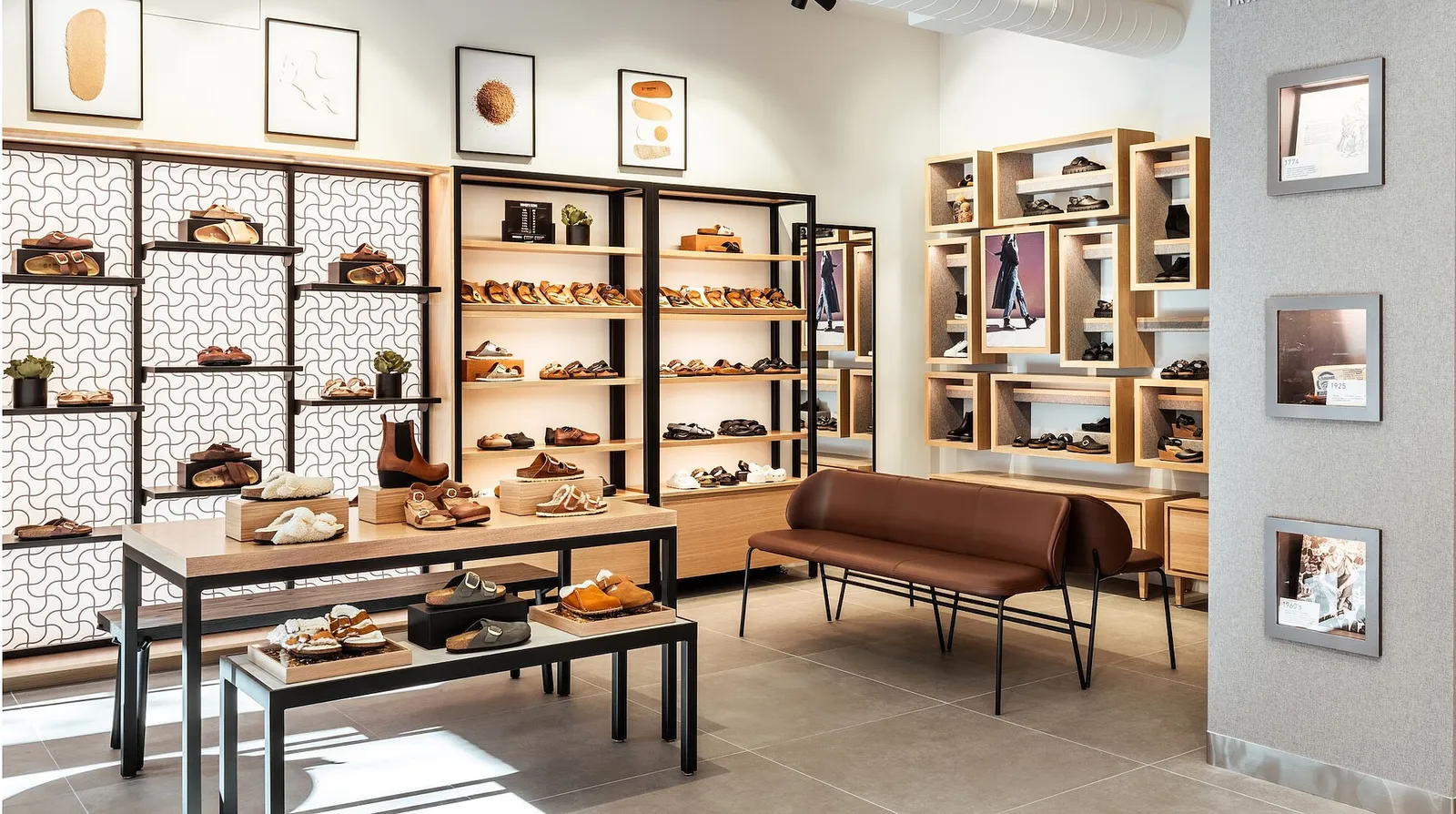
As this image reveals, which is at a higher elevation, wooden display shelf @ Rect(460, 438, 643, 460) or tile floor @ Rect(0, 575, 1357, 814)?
wooden display shelf @ Rect(460, 438, 643, 460)

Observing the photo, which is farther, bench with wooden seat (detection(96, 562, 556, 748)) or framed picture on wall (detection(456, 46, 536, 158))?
framed picture on wall (detection(456, 46, 536, 158))

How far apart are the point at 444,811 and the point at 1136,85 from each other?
655 cm

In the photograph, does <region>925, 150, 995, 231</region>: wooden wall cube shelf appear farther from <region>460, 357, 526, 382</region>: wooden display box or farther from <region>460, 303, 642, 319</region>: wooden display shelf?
<region>460, 357, 526, 382</region>: wooden display box

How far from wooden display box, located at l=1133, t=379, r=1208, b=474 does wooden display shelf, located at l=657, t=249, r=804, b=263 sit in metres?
2.48

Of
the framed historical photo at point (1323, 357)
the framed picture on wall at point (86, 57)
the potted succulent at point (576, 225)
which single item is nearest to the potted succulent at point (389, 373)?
the potted succulent at point (576, 225)

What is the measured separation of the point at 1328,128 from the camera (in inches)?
150

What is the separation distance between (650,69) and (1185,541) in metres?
4.52

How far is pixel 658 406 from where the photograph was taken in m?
7.35

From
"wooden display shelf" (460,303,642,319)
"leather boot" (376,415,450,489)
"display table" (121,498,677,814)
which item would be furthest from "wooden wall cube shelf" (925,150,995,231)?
"leather boot" (376,415,450,489)

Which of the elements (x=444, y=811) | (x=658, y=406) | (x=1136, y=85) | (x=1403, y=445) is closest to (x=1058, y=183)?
(x=1136, y=85)

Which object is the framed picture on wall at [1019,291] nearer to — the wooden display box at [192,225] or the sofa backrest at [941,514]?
the sofa backrest at [941,514]

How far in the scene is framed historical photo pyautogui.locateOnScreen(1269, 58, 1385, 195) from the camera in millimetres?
3695

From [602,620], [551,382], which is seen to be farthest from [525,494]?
[551,382]

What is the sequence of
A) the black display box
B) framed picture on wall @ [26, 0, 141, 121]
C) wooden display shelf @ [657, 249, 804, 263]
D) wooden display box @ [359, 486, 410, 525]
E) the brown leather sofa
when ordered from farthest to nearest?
wooden display shelf @ [657, 249, 804, 263] < framed picture on wall @ [26, 0, 141, 121] < the brown leather sofa < wooden display box @ [359, 486, 410, 525] < the black display box
